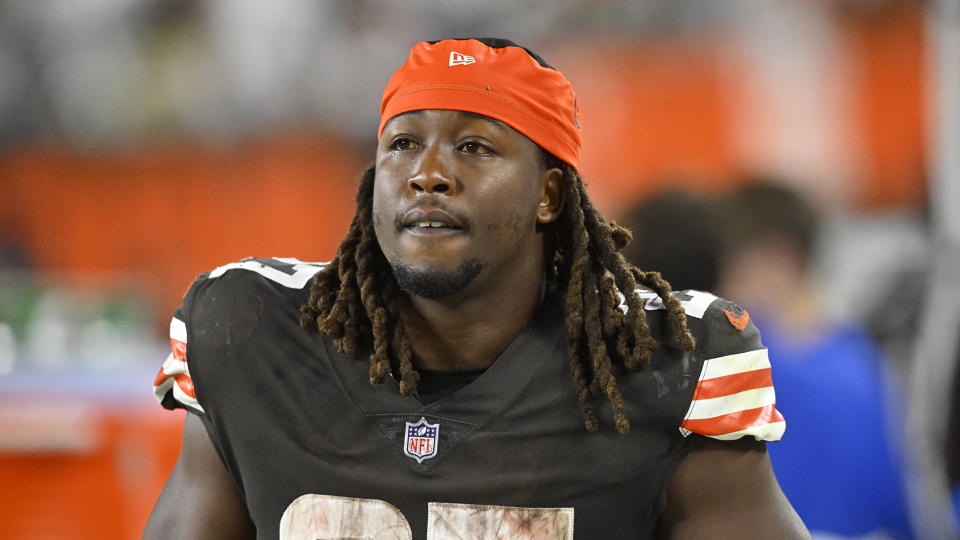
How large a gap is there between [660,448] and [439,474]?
33cm

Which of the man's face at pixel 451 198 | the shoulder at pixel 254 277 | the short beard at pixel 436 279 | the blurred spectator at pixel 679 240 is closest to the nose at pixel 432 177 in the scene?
the man's face at pixel 451 198

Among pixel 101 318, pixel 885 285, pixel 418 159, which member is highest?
pixel 418 159

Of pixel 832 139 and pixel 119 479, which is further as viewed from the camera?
pixel 832 139

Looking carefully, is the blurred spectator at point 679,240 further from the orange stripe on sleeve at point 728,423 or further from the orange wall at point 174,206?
the orange wall at point 174,206

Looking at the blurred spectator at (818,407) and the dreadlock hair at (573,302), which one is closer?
the dreadlock hair at (573,302)

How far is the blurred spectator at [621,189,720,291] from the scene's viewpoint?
7.77 feet

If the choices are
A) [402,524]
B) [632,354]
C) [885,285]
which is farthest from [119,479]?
[885,285]

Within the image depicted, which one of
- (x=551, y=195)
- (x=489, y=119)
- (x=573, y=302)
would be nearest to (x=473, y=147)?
(x=489, y=119)

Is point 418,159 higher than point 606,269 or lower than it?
higher

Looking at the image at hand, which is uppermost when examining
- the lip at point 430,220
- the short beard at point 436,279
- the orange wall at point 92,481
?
the lip at point 430,220

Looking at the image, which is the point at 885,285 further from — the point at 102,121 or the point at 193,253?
the point at 102,121

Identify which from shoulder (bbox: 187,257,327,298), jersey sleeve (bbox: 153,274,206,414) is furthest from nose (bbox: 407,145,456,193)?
jersey sleeve (bbox: 153,274,206,414)

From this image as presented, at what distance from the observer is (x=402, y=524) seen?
5.02 feet

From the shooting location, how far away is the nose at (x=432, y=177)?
5.03 ft
